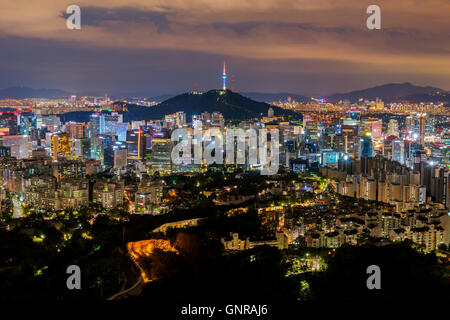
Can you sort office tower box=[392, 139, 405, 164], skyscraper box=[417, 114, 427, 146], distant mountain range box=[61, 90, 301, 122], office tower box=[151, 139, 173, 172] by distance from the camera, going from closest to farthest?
office tower box=[151, 139, 173, 172]
office tower box=[392, 139, 405, 164]
skyscraper box=[417, 114, 427, 146]
distant mountain range box=[61, 90, 301, 122]

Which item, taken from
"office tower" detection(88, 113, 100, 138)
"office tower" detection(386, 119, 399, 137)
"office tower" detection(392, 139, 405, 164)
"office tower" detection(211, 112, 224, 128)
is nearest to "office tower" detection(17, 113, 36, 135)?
"office tower" detection(88, 113, 100, 138)

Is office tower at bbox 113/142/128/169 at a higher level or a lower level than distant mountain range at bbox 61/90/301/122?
lower

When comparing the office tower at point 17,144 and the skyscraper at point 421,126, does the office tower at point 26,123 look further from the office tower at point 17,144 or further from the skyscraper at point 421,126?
the skyscraper at point 421,126

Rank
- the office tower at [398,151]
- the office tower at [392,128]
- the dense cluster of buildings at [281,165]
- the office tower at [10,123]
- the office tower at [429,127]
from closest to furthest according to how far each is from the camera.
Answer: the dense cluster of buildings at [281,165], the office tower at [398,151], the office tower at [429,127], the office tower at [10,123], the office tower at [392,128]

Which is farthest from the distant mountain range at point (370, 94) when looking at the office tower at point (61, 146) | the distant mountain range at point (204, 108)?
the office tower at point (61, 146)

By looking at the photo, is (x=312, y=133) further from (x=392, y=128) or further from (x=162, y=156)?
(x=162, y=156)

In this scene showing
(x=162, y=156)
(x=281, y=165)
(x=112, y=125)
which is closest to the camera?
(x=162, y=156)

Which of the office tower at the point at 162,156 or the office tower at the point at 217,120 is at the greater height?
the office tower at the point at 217,120

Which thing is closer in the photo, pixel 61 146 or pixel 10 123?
pixel 61 146

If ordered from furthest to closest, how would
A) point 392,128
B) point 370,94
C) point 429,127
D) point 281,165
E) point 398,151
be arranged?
point 370,94 → point 392,128 → point 429,127 → point 398,151 → point 281,165

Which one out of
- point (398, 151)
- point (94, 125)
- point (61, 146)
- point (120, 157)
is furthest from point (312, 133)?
point (61, 146)

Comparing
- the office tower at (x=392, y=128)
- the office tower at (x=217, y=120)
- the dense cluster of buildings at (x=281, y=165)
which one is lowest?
the dense cluster of buildings at (x=281, y=165)

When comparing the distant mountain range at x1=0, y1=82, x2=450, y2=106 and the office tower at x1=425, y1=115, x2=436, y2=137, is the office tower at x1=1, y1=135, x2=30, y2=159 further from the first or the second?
the office tower at x1=425, y1=115, x2=436, y2=137
